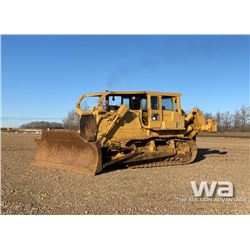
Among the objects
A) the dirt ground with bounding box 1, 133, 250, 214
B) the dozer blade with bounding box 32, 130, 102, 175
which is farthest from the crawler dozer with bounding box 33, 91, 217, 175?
the dirt ground with bounding box 1, 133, 250, 214

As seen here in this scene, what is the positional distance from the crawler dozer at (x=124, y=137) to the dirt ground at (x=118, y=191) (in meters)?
0.56

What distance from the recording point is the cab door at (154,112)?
13.9m


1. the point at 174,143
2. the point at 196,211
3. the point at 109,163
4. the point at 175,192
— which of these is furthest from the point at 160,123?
the point at 196,211

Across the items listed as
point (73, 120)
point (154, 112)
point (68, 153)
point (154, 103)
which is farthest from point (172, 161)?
point (73, 120)

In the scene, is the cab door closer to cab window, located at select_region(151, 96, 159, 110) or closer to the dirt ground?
cab window, located at select_region(151, 96, 159, 110)

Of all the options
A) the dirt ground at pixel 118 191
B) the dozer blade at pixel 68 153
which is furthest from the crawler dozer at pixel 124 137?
the dirt ground at pixel 118 191

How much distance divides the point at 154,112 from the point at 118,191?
17.5 ft

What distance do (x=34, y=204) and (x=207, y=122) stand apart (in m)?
10.3

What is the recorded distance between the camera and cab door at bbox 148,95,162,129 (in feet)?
45.5

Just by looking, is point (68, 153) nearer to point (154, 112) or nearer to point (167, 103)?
point (154, 112)

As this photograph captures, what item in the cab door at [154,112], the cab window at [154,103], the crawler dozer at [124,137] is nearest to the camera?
the crawler dozer at [124,137]

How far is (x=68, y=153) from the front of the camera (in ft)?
42.6

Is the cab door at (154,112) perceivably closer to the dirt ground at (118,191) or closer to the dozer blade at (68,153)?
the dirt ground at (118,191)
